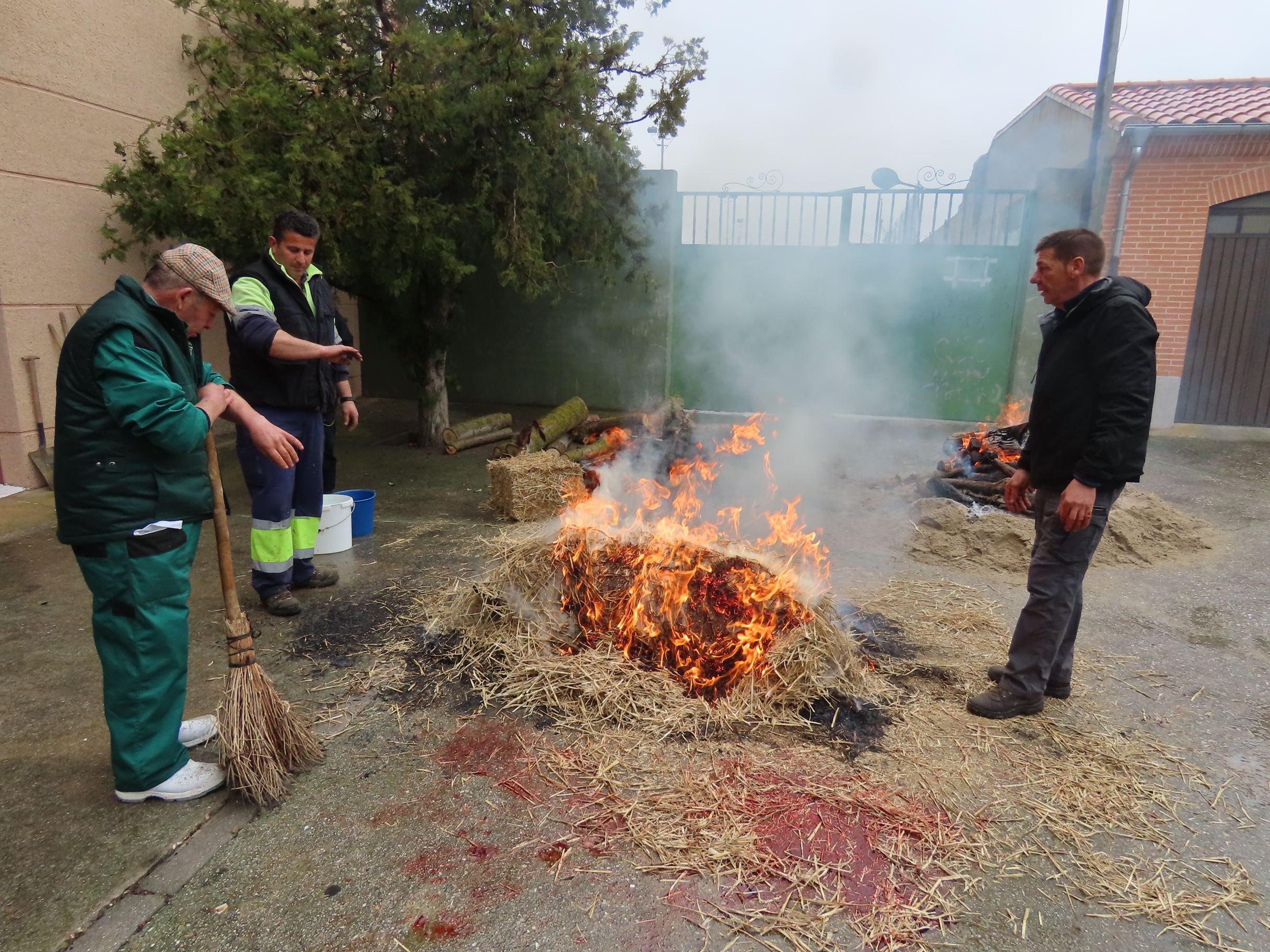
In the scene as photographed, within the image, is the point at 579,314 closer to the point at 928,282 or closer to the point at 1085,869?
the point at 928,282

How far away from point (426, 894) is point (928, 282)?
9.95 meters

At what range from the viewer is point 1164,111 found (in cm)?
1000

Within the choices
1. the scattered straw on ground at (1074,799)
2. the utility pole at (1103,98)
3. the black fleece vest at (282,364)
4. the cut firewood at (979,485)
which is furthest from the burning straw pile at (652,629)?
the utility pole at (1103,98)

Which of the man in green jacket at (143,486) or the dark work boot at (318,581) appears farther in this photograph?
the dark work boot at (318,581)

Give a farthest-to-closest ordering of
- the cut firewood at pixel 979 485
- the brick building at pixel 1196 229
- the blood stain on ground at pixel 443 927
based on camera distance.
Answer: the brick building at pixel 1196 229 → the cut firewood at pixel 979 485 → the blood stain on ground at pixel 443 927

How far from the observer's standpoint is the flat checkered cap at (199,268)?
99.8 inches

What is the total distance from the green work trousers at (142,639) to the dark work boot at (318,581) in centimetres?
206

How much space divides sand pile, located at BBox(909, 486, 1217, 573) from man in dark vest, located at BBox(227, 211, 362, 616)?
4.29 m

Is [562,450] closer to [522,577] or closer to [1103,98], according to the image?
[522,577]

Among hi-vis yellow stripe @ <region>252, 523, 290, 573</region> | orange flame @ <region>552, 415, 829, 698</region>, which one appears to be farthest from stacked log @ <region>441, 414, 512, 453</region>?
orange flame @ <region>552, 415, 829, 698</region>

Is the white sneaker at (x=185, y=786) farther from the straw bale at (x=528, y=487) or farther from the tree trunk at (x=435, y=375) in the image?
the tree trunk at (x=435, y=375)

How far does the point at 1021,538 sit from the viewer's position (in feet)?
18.0

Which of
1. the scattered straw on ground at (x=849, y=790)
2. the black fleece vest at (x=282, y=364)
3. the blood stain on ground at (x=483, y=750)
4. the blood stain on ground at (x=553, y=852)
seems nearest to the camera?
the scattered straw on ground at (x=849, y=790)

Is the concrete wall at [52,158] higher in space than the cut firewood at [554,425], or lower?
higher
